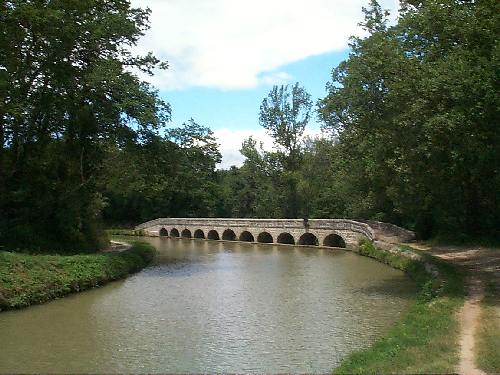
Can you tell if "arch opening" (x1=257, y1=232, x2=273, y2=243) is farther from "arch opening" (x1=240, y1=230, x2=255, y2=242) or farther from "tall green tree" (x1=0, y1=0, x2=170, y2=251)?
"tall green tree" (x1=0, y1=0, x2=170, y2=251)

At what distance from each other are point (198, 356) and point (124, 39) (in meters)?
20.5

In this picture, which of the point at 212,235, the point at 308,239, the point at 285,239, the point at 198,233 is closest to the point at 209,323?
the point at 308,239

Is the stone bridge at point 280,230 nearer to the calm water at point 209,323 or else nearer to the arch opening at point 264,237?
the arch opening at point 264,237

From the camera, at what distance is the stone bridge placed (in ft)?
132

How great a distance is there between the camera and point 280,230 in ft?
156

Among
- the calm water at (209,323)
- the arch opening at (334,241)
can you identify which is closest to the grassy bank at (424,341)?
the calm water at (209,323)

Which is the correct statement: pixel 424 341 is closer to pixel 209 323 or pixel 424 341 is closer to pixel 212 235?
pixel 209 323

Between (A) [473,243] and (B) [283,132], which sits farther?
(B) [283,132]

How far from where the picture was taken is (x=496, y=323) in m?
12.4

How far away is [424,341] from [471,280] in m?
9.65

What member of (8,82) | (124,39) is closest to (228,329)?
(8,82)

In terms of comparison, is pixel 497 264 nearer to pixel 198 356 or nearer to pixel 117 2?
pixel 198 356

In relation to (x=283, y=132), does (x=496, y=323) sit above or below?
below

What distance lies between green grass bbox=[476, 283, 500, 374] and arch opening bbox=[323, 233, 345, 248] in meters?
26.7
